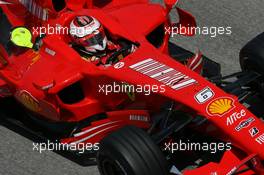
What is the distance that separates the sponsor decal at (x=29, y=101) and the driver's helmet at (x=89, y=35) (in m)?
0.73

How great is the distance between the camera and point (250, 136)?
18.3ft

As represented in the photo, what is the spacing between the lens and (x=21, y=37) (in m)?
6.86

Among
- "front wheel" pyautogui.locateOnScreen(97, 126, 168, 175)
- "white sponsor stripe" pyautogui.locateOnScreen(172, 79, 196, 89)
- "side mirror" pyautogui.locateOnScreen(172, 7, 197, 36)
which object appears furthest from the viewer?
"side mirror" pyautogui.locateOnScreen(172, 7, 197, 36)

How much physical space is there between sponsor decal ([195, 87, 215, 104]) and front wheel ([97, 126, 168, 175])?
24.6 inches

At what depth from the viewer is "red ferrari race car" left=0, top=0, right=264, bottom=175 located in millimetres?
5602

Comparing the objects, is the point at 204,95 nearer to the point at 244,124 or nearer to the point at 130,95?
the point at 244,124

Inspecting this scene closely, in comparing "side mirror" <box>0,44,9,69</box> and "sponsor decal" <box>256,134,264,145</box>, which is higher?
"sponsor decal" <box>256,134,264,145</box>

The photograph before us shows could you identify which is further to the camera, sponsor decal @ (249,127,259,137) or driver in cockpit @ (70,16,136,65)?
driver in cockpit @ (70,16,136,65)

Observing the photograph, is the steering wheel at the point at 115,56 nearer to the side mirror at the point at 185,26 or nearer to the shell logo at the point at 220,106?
the side mirror at the point at 185,26

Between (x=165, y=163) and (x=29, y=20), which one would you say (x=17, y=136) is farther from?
(x=165, y=163)

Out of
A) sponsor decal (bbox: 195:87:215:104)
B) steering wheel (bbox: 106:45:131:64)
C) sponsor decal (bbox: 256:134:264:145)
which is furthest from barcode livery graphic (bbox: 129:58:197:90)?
sponsor decal (bbox: 256:134:264:145)

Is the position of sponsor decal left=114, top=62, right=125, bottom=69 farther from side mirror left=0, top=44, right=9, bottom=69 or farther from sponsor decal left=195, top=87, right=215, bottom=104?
side mirror left=0, top=44, right=9, bottom=69

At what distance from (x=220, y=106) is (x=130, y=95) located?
0.98m

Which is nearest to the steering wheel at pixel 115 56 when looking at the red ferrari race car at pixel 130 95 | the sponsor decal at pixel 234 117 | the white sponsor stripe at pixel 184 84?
the red ferrari race car at pixel 130 95
